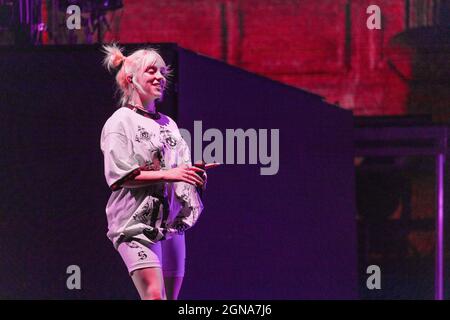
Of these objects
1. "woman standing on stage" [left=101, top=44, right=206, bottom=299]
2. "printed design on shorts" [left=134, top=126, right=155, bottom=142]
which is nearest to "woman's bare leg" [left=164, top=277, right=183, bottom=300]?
"woman standing on stage" [left=101, top=44, right=206, bottom=299]

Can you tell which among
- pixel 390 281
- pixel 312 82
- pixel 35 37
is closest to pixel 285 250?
pixel 390 281

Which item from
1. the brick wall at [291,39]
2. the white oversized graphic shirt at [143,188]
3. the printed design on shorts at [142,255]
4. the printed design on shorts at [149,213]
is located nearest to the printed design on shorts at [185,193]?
the white oversized graphic shirt at [143,188]

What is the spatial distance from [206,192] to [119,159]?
690mm

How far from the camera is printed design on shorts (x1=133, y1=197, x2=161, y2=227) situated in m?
3.01

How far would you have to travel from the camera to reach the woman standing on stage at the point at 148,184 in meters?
2.92

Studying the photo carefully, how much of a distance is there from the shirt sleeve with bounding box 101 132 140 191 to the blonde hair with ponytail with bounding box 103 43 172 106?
201mm

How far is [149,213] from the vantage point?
3.03m

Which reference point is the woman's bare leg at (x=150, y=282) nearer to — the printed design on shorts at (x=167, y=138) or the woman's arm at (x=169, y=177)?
the woman's arm at (x=169, y=177)

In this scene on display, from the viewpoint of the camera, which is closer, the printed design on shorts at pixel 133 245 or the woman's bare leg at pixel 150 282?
the woman's bare leg at pixel 150 282

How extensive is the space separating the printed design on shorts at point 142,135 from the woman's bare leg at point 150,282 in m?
0.51

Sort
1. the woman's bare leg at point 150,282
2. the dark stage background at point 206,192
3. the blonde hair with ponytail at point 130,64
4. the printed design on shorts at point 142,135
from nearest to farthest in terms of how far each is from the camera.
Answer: the woman's bare leg at point 150,282 → the printed design on shorts at point 142,135 → the blonde hair with ponytail at point 130,64 → the dark stage background at point 206,192

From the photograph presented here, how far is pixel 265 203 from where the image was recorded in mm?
3703

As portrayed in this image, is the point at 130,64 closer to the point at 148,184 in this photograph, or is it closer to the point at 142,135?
the point at 142,135

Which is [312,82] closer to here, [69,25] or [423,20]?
[423,20]
